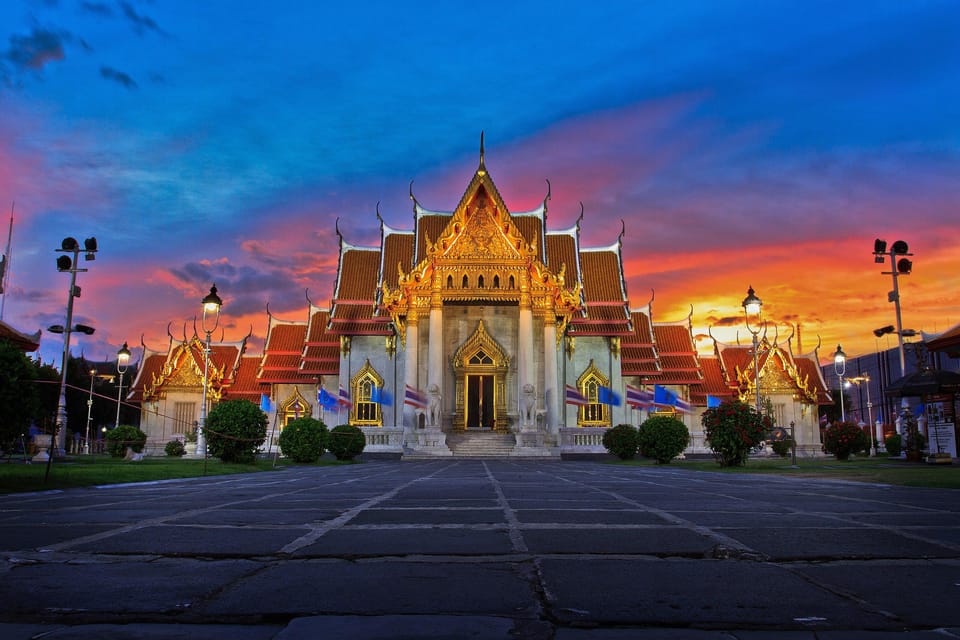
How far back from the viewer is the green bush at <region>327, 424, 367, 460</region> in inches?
997

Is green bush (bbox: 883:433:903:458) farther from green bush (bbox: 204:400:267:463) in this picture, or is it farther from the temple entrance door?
green bush (bbox: 204:400:267:463)

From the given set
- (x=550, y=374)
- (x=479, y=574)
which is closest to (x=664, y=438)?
(x=550, y=374)

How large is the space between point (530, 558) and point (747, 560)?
0.96 meters

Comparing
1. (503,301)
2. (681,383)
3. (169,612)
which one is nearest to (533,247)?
(503,301)

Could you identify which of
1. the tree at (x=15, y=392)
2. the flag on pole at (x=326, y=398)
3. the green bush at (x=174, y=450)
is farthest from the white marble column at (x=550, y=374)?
the tree at (x=15, y=392)

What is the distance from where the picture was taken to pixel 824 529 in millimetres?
4500

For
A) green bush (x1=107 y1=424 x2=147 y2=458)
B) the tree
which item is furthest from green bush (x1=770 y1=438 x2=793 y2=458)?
the tree

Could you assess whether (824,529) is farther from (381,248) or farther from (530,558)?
(381,248)

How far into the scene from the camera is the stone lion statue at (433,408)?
33.3 metres

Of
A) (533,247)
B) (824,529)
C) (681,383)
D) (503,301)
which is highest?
(533,247)

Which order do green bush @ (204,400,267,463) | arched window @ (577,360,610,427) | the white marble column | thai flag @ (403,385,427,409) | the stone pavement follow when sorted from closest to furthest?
the stone pavement
green bush @ (204,400,267,463)
thai flag @ (403,385,427,409)
the white marble column
arched window @ (577,360,610,427)

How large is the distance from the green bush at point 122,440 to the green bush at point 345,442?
8.60 metres

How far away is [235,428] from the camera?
59.4 ft

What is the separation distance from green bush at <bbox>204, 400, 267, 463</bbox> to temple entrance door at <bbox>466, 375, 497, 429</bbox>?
19343mm
